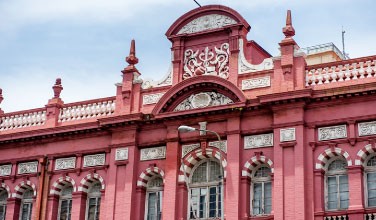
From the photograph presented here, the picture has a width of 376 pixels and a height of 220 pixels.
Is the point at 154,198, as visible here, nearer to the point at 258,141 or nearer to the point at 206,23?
the point at 258,141

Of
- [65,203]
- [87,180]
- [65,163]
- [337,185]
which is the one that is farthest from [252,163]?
[65,203]

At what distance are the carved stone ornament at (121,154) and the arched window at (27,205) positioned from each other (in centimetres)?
485

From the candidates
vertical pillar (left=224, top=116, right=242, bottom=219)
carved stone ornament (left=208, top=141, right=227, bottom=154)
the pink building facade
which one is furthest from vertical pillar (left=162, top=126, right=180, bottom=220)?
vertical pillar (left=224, top=116, right=242, bottom=219)

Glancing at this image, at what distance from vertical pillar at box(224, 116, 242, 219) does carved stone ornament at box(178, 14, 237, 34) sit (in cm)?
435

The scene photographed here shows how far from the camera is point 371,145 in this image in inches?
1055

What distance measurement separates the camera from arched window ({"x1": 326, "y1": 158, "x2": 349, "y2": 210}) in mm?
26922

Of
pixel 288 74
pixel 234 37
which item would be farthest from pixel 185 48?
pixel 288 74

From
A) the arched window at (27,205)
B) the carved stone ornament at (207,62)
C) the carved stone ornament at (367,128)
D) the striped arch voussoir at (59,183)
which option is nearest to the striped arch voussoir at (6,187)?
the arched window at (27,205)

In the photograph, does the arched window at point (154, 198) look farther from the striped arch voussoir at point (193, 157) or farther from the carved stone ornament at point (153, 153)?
the striped arch voussoir at point (193, 157)

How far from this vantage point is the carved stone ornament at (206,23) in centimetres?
3130

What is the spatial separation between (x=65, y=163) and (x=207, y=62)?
7511mm

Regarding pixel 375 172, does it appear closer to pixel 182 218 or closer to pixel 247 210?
pixel 247 210

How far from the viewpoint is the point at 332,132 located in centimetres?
2761

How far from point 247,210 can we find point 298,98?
453 cm
